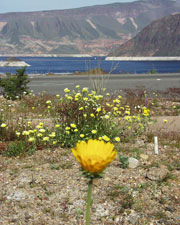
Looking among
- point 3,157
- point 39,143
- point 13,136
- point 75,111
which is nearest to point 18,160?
point 3,157

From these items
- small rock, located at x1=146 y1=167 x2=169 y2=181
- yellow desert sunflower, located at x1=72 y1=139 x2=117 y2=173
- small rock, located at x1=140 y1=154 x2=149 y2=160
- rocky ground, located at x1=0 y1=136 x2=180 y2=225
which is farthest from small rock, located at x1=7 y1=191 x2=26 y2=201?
yellow desert sunflower, located at x1=72 y1=139 x2=117 y2=173

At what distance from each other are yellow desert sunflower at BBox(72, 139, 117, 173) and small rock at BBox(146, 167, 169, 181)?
2926 millimetres

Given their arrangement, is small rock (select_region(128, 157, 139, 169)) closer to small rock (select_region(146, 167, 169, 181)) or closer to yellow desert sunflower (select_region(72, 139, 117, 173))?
small rock (select_region(146, 167, 169, 181))

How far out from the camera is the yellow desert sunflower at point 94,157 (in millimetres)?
1229

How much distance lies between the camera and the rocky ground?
3.27 metres

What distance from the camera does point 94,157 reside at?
1242 mm

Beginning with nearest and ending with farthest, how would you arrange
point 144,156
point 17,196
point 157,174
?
1. point 17,196
2. point 157,174
3. point 144,156

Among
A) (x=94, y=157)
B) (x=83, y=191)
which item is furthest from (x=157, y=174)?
(x=94, y=157)

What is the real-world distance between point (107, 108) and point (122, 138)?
2.02 metres

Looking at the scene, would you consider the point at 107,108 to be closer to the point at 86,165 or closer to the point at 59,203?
the point at 59,203

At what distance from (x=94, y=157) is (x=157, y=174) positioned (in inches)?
120

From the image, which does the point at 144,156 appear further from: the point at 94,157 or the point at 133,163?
the point at 94,157

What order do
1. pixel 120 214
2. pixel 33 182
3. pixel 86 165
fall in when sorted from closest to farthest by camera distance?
pixel 86 165 < pixel 120 214 < pixel 33 182

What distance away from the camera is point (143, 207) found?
3.44 metres
